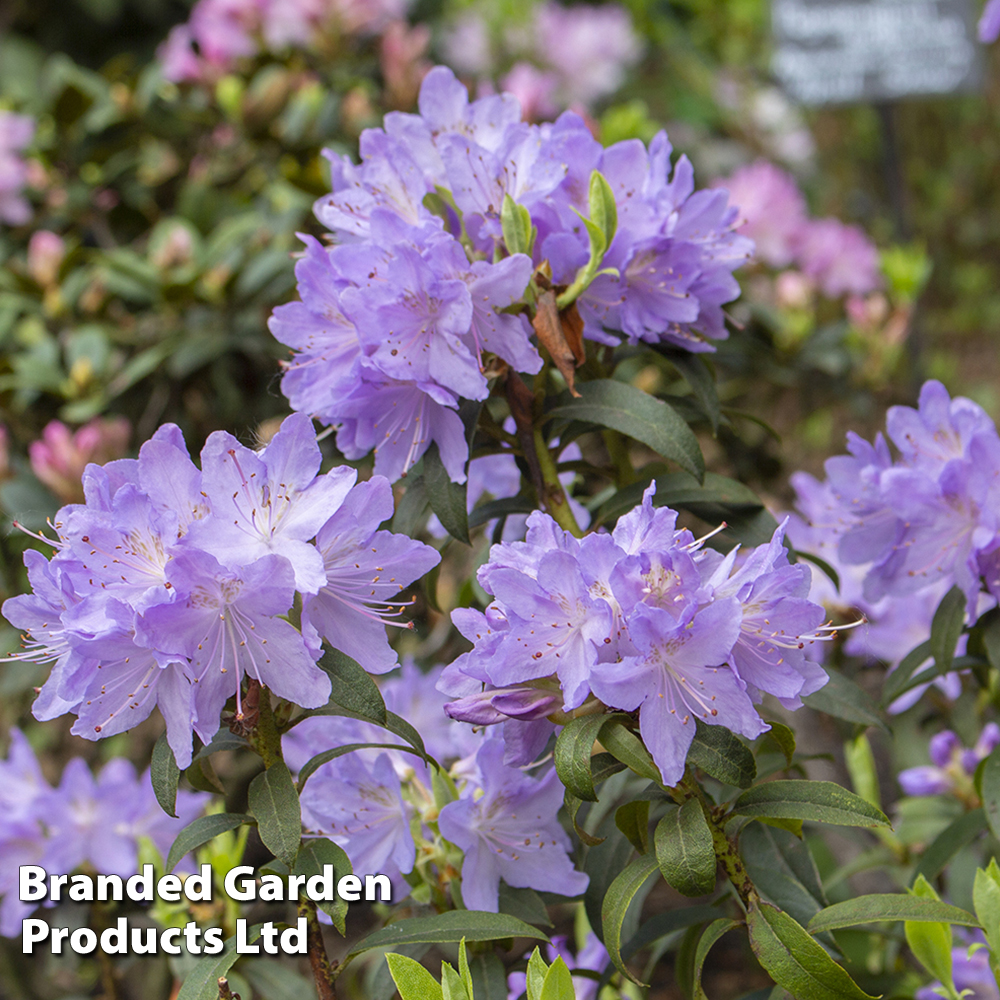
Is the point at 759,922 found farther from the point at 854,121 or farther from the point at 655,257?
the point at 854,121

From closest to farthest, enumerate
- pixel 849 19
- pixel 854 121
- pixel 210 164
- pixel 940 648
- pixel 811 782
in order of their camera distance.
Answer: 1. pixel 811 782
2. pixel 940 648
3. pixel 210 164
4. pixel 849 19
5. pixel 854 121

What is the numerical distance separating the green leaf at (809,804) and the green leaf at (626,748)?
0.11m

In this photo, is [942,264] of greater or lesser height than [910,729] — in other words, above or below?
above

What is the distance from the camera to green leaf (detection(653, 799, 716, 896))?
0.85 m

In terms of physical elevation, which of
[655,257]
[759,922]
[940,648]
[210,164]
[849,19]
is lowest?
[759,922]

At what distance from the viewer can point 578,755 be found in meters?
0.83

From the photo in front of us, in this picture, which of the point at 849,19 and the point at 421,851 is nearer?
the point at 421,851

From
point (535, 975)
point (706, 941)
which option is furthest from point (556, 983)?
point (706, 941)

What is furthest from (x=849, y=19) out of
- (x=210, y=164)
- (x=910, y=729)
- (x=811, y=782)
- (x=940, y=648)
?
(x=811, y=782)

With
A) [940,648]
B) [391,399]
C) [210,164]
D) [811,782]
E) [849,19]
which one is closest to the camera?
[811,782]

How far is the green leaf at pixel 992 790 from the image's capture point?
3.57ft

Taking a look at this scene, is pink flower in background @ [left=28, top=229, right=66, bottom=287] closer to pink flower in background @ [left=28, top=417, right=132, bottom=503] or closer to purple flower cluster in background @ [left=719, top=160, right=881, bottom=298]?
pink flower in background @ [left=28, top=417, right=132, bottom=503]

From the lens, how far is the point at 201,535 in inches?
32.6

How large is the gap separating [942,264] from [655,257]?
522cm
